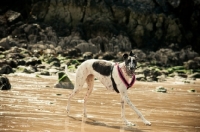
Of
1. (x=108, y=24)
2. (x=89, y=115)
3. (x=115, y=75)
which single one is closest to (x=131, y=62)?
(x=115, y=75)

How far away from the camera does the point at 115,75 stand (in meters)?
7.09

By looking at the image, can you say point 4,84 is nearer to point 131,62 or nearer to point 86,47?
point 131,62

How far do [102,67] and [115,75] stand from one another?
492mm

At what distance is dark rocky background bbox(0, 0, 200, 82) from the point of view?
44403 mm

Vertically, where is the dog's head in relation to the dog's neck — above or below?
above

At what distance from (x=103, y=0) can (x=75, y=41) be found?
38.0 ft

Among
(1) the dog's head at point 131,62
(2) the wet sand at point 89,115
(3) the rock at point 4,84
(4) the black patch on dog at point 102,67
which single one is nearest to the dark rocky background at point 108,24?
(3) the rock at point 4,84

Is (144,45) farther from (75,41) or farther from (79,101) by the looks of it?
(79,101)

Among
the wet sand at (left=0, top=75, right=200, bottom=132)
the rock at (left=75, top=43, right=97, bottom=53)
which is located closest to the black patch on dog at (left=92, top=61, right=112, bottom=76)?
the wet sand at (left=0, top=75, right=200, bottom=132)

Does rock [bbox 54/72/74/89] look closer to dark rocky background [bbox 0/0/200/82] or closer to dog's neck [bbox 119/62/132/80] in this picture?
dog's neck [bbox 119/62/132/80]

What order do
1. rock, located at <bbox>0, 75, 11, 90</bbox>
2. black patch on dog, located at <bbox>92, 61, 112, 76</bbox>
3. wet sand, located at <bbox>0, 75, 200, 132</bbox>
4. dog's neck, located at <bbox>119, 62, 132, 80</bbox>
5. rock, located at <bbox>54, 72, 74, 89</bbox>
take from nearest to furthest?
wet sand, located at <bbox>0, 75, 200, 132</bbox> → dog's neck, located at <bbox>119, 62, 132, 80</bbox> → black patch on dog, located at <bbox>92, 61, 112, 76</bbox> → rock, located at <bbox>0, 75, 11, 90</bbox> → rock, located at <bbox>54, 72, 74, 89</bbox>

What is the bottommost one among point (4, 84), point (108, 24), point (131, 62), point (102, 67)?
point (4, 84)

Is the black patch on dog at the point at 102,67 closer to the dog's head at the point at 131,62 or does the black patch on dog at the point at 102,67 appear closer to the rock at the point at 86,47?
the dog's head at the point at 131,62

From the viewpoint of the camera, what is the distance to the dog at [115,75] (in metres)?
6.71
